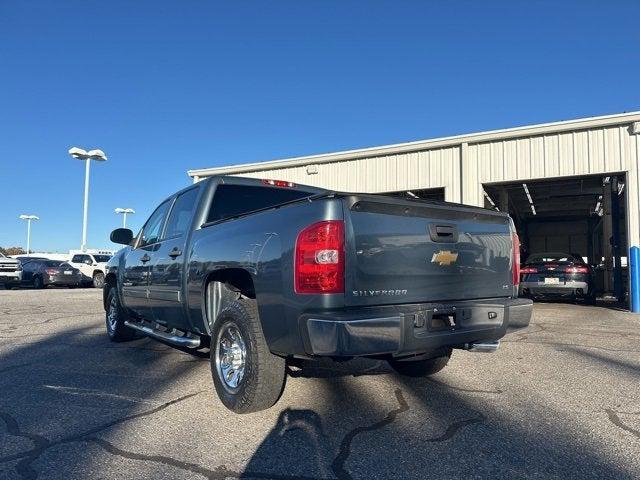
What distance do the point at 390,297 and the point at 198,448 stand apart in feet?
5.12

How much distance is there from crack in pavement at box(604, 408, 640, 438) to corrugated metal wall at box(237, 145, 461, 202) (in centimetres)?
1059

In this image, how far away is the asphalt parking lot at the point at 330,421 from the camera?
287 cm

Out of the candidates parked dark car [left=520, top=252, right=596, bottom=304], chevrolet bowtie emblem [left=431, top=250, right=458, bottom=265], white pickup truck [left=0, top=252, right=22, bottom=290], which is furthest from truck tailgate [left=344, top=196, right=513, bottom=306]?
white pickup truck [left=0, top=252, right=22, bottom=290]

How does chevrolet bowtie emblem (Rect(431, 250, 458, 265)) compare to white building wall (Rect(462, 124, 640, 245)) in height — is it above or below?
below

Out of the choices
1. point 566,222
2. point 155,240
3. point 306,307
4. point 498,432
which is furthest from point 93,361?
point 566,222

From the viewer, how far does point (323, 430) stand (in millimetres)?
3436

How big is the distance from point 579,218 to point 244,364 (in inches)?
1182

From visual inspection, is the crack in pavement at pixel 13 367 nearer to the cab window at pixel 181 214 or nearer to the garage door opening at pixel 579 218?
the cab window at pixel 181 214

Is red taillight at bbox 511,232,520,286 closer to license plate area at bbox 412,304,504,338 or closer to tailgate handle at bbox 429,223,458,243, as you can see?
license plate area at bbox 412,304,504,338

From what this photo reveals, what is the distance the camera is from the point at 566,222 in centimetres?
3022

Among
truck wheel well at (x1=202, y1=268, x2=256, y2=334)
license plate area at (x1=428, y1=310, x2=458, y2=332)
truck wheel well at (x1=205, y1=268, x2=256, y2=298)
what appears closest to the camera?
license plate area at (x1=428, y1=310, x2=458, y2=332)

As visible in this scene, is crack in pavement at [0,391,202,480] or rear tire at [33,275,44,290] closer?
crack in pavement at [0,391,202,480]

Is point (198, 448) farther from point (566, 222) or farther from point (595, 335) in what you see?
point (566, 222)

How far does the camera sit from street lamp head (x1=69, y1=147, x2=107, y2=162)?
2751 centimetres
